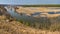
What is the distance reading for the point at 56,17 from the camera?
4.52 feet

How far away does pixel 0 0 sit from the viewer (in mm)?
1534

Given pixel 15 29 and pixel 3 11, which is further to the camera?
pixel 3 11

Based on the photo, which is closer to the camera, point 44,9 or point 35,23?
point 35,23

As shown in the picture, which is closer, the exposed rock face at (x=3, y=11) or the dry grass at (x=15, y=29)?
the dry grass at (x=15, y=29)

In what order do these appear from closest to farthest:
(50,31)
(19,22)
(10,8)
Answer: (50,31), (19,22), (10,8)

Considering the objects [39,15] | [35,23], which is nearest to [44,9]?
[39,15]

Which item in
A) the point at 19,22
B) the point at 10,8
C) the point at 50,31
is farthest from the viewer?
the point at 10,8

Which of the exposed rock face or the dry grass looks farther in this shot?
the exposed rock face

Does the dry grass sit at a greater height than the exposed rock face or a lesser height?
lesser

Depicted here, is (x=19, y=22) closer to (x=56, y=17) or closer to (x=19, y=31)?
(x=19, y=31)

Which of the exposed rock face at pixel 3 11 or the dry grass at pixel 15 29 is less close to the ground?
the exposed rock face at pixel 3 11

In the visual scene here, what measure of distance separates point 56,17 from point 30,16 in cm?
28

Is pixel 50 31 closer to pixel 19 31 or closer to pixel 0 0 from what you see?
pixel 19 31

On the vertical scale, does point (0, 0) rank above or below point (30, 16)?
above
